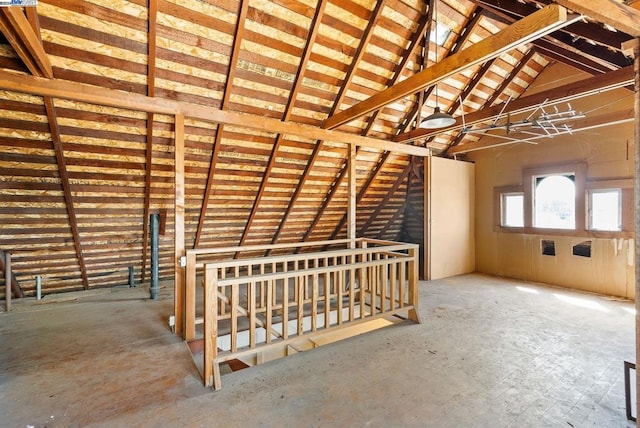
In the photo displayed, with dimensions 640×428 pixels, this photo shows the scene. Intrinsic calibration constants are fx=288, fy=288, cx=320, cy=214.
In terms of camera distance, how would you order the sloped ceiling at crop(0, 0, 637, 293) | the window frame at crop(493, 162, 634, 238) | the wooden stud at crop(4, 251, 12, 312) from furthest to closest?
the window frame at crop(493, 162, 634, 238)
the wooden stud at crop(4, 251, 12, 312)
the sloped ceiling at crop(0, 0, 637, 293)

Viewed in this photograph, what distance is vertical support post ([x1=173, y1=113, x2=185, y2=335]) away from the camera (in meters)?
3.32

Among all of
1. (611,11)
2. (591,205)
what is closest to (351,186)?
(611,11)

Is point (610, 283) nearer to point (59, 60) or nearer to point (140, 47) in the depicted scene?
point (140, 47)

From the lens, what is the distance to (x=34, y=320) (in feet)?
12.4

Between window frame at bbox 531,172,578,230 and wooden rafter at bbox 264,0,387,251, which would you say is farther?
window frame at bbox 531,172,578,230

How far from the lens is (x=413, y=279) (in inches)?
147

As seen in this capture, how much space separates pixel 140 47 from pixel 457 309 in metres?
5.19

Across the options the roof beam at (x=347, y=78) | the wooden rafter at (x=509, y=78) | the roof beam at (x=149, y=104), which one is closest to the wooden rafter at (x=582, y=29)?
the roof beam at (x=347, y=78)

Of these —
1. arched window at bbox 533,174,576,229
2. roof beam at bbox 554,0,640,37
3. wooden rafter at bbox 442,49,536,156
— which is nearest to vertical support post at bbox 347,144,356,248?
wooden rafter at bbox 442,49,536,156

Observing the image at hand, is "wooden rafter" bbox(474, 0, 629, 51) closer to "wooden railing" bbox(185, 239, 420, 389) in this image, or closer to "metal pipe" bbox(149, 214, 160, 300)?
"wooden railing" bbox(185, 239, 420, 389)

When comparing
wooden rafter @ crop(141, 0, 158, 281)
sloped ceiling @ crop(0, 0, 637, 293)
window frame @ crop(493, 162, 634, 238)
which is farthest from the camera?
window frame @ crop(493, 162, 634, 238)

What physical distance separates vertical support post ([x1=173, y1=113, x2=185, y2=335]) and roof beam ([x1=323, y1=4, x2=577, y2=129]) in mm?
2301

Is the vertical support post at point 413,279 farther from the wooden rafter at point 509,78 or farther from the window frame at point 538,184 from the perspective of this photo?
the wooden rafter at point 509,78

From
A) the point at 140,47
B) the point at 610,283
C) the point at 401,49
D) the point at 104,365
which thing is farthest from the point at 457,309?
the point at 140,47
